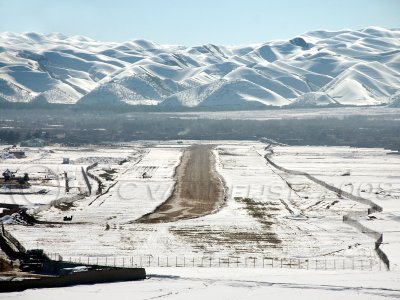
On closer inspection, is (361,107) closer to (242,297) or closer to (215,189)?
(215,189)

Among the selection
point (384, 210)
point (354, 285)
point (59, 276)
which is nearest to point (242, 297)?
point (354, 285)

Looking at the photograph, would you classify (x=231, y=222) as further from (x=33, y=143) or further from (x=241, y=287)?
(x=33, y=143)

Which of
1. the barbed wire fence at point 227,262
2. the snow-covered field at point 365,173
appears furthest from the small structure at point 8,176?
the barbed wire fence at point 227,262

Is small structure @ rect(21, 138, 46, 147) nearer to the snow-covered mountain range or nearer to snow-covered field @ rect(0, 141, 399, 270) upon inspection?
snow-covered field @ rect(0, 141, 399, 270)

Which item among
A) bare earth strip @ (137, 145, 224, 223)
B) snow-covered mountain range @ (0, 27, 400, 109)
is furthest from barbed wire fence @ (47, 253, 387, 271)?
snow-covered mountain range @ (0, 27, 400, 109)

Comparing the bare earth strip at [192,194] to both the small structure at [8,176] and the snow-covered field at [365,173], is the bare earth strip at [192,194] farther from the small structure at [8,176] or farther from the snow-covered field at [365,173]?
the small structure at [8,176]

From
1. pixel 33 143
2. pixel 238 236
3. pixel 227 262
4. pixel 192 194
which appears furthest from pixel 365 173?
pixel 33 143
